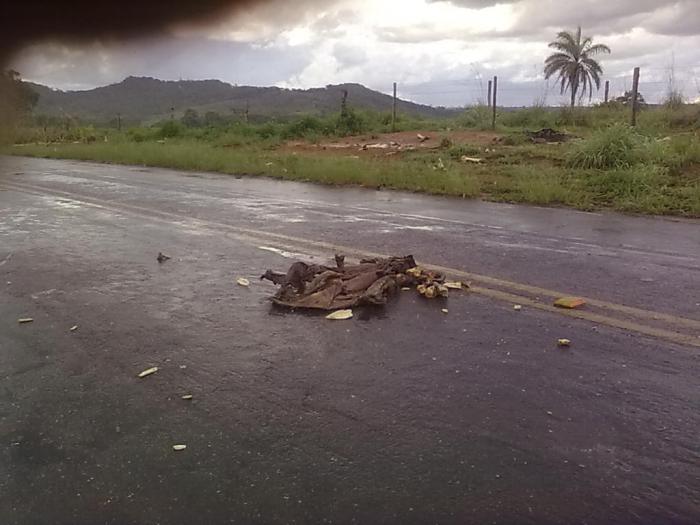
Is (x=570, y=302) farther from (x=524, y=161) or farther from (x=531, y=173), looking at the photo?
(x=524, y=161)

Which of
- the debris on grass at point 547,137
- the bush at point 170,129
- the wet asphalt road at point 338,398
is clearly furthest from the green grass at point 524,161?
the bush at point 170,129

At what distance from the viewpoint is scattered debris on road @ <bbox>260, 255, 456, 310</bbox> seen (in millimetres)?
4938

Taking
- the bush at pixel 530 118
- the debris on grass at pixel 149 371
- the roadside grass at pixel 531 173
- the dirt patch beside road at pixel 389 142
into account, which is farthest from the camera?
the bush at pixel 530 118

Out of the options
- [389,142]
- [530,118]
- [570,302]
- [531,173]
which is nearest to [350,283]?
[570,302]

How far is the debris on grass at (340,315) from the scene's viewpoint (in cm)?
462

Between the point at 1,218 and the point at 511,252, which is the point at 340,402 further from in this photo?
the point at 1,218

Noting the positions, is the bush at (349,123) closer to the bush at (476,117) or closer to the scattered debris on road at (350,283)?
the bush at (476,117)

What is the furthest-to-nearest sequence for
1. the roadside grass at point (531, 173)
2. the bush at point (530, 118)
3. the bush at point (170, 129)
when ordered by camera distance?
the bush at point (170, 129) < the bush at point (530, 118) < the roadside grass at point (531, 173)

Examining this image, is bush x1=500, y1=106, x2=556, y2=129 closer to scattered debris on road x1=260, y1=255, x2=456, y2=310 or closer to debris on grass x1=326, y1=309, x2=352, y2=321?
scattered debris on road x1=260, y1=255, x2=456, y2=310

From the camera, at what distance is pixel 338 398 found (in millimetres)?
3309

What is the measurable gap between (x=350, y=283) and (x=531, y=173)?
8.11 meters

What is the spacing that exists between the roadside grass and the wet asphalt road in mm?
3665

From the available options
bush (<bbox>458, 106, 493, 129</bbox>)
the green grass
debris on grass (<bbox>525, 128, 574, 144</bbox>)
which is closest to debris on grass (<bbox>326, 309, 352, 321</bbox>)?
the green grass

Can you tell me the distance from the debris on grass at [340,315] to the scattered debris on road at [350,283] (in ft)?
0.32
